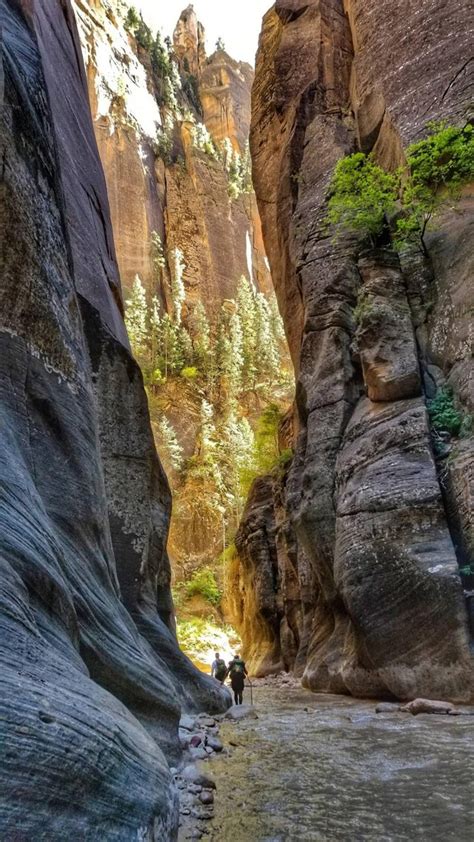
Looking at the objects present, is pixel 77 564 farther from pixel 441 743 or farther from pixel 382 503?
pixel 382 503

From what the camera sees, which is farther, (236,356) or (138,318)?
(236,356)

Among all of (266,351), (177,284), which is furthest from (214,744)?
(177,284)

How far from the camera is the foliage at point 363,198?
14.1 meters

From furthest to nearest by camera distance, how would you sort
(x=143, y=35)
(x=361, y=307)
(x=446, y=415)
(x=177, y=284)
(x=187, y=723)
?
(x=143, y=35)
(x=177, y=284)
(x=361, y=307)
(x=446, y=415)
(x=187, y=723)

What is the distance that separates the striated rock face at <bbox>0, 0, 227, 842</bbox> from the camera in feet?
7.91

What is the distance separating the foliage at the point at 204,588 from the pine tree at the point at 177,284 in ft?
66.6

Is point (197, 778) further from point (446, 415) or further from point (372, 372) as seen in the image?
point (372, 372)

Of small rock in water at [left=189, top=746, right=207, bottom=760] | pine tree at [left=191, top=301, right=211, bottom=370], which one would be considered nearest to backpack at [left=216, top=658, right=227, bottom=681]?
small rock in water at [left=189, top=746, right=207, bottom=760]

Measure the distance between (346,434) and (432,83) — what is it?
376 inches

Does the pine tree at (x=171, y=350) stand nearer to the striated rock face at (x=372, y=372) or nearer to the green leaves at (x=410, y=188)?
the striated rock face at (x=372, y=372)

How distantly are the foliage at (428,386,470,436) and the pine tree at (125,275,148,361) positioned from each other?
30.5 m

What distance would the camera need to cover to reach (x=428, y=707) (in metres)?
8.59

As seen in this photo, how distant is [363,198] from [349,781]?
12679 mm

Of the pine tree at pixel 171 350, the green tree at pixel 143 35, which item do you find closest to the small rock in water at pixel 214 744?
the pine tree at pixel 171 350
